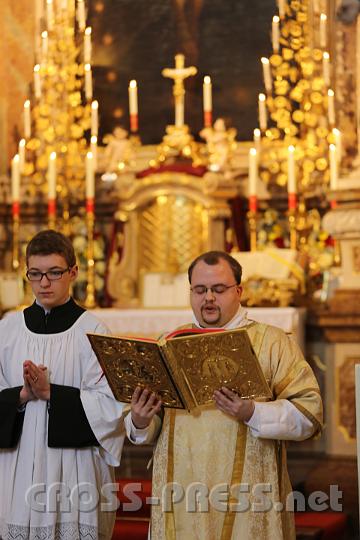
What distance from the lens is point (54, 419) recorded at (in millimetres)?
4211

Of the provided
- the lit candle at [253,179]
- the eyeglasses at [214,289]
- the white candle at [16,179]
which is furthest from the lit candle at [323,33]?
the eyeglasses at [214,289]

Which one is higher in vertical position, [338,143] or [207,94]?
[207,94]

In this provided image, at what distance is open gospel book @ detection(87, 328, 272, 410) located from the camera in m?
3.80

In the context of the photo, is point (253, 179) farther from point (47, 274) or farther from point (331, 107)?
point (47, 274)

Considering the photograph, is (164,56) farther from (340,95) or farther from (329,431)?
(329,431)

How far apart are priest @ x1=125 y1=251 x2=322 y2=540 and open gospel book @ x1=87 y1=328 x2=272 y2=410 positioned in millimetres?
49

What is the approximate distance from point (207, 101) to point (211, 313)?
16.4 feet

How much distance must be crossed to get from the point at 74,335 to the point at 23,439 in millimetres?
427

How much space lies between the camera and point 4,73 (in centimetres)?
939

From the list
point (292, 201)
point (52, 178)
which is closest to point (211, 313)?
point (292, 201)

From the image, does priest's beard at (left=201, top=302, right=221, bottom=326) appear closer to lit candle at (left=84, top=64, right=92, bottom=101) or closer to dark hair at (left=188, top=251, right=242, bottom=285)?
dark hair at (left=188, top=251, right=242, bottom=285)

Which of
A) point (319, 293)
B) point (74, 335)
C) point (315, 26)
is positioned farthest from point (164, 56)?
point (74, 335)

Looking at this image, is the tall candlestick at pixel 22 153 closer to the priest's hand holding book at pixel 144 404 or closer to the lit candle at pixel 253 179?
the lit candle at pixel 253 179

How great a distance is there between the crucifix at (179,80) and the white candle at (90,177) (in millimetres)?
808
